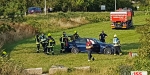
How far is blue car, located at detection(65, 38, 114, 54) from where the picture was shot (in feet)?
89.4

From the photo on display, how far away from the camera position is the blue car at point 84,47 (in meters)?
A: 27.2

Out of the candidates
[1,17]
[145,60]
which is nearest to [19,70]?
[145,60]

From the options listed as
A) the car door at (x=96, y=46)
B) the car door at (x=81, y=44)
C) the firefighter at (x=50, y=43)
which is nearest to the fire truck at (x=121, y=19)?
the car door at (x=81, y=44)

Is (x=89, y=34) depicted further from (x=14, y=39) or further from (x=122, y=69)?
(x=122, y=69)

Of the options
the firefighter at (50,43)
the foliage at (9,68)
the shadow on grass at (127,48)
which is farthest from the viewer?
the shadow on grass at (127,48)

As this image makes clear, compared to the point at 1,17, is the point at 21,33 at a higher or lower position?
lower

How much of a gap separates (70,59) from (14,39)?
45.2ft

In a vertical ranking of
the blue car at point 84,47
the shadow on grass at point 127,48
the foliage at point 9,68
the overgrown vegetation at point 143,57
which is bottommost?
the shadow on grass at point 127,48

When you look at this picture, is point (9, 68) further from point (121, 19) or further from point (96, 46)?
point (121, 19)

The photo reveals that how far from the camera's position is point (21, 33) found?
4122 centimetres

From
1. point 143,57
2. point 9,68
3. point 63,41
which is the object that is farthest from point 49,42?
point 143,57

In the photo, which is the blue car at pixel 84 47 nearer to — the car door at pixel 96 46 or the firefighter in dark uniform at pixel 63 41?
the car door at pixel 96 46

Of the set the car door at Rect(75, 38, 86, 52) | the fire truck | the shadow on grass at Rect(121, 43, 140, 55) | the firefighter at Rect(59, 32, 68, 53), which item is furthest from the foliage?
the fire truck

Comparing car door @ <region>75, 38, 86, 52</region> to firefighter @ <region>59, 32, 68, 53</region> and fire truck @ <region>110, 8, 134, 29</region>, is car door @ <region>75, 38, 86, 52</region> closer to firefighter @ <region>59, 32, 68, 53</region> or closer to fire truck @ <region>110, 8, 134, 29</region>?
firefighter @ <region>59, 32, 68, 53</region>
